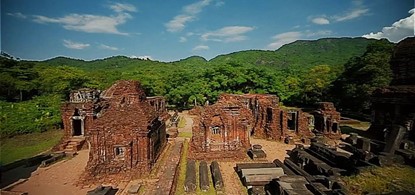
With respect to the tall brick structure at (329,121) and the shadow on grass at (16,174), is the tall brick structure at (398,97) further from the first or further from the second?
the shadow on grass at (16,174)

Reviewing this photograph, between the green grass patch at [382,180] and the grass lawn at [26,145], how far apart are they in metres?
19.1

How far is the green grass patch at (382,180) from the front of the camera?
358 inches

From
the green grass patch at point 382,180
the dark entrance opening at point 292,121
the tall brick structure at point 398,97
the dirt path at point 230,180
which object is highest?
the tall brick structure at point 398,97

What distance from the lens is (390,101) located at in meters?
21.2

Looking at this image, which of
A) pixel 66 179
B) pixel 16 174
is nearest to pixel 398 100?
pixel 66 179

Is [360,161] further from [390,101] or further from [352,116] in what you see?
[352,116]

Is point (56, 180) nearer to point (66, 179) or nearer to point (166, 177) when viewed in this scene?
point (66, 179)

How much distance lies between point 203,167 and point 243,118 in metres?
4.51

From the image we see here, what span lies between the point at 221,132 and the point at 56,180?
31.2ft

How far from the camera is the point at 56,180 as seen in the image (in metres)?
13.1

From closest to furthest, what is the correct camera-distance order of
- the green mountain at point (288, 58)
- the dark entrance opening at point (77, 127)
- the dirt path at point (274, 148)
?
the dirt path at point (274, 148), the dark entrance opening at point (77, 127), the green mountain at point (288, 58)

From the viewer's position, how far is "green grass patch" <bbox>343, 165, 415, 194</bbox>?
9086 millimetres

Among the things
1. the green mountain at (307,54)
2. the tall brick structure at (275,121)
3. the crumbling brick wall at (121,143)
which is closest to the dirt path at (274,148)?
the tall brick structure at (275,121)

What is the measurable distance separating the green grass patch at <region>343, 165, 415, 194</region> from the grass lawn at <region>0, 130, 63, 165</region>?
19062mm
